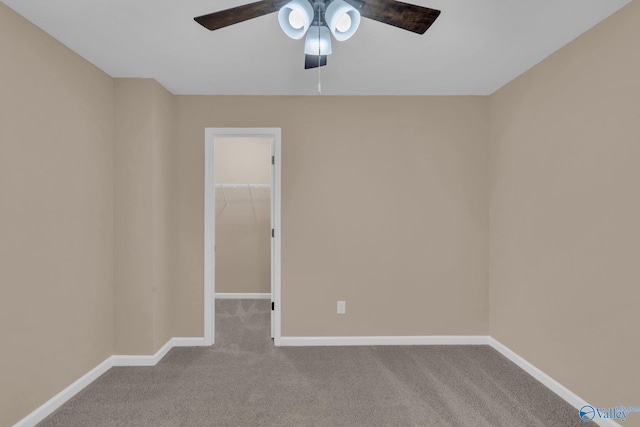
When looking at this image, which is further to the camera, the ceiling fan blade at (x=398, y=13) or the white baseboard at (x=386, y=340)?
the white baseboard at (x=386, y=340)

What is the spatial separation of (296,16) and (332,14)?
0.59 feet

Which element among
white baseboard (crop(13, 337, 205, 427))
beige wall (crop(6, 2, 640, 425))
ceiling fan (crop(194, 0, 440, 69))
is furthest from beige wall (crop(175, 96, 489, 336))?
ceiling fan (crop(194, 0, 440, 69))

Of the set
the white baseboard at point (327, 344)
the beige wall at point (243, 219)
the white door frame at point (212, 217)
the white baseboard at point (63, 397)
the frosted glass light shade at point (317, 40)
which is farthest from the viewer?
the beige wall at point (243, 219)

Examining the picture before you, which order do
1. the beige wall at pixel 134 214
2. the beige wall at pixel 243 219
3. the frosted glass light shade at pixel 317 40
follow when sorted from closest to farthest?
1. the frosted glass light shade at pixel 317 40
2. the beige wall at pixel 134 214
3. the beige wall at pixel 243 219

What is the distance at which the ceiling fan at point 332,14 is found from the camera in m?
1.38

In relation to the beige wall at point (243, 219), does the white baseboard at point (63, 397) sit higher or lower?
lower

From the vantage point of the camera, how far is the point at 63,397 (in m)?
2.29

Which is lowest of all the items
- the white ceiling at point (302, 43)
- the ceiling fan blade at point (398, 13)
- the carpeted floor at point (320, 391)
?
the carpeted floor at point (320, 391)

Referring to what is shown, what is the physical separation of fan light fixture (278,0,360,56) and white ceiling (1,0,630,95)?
18.4 inches

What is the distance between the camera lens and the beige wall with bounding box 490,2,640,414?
74.5 inches

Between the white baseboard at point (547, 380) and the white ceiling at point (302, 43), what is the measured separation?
238 centimetres

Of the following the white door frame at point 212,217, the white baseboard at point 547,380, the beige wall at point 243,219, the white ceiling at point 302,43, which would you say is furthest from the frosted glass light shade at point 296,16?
the beige wall at point 243,219

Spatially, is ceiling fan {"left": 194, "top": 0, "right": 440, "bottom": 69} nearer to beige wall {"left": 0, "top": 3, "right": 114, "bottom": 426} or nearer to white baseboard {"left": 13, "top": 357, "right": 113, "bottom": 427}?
beige wall {"left": 0, "top": 3, "right": 114, "bottom": 426}

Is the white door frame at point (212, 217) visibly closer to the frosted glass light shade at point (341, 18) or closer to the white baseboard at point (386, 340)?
the white baseboard at point (386, 340)
